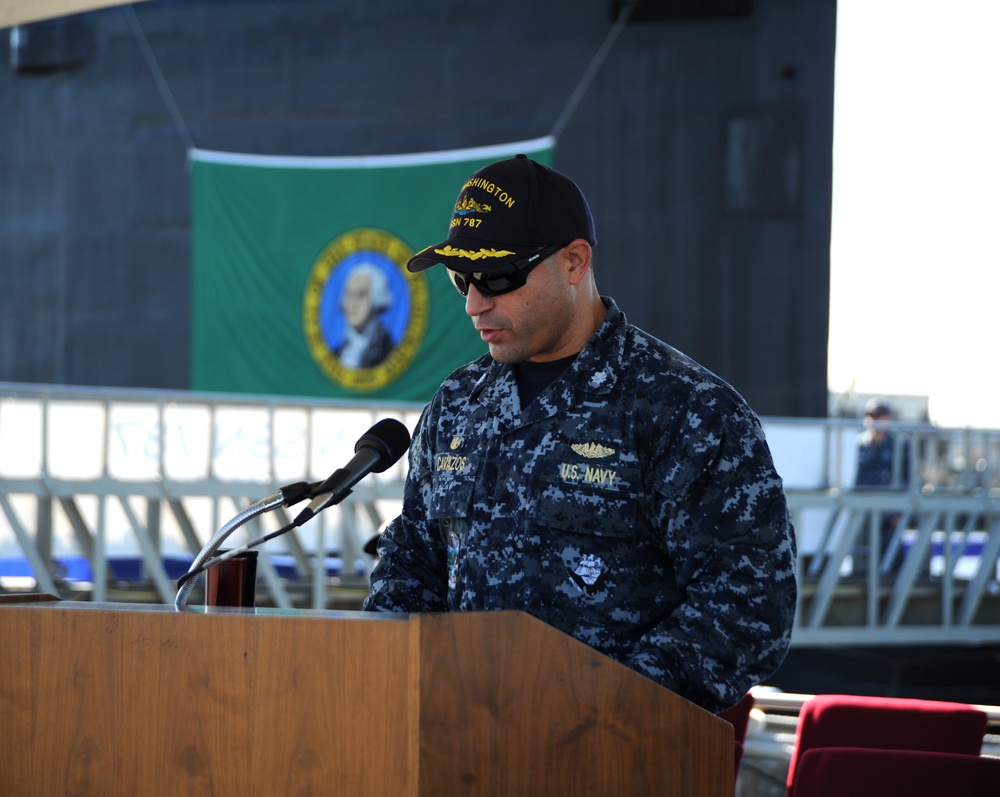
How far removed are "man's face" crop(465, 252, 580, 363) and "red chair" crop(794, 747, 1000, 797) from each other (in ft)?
3.14

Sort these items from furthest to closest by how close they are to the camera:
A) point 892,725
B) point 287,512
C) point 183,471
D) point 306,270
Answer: point 306,270
point 287,512
point 183,471
point 892,725

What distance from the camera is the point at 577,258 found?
1694 mm

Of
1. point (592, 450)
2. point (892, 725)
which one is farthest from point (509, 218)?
point (892, 725)

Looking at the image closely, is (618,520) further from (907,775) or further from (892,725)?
(892,725)

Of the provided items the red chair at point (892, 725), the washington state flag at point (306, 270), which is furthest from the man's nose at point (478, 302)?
the washington state flag at point (306, 270)

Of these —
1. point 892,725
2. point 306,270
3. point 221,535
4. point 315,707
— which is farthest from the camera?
point 306,270

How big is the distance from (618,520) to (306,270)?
33.0 ft

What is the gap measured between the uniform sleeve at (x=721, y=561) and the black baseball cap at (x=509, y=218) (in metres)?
0.33

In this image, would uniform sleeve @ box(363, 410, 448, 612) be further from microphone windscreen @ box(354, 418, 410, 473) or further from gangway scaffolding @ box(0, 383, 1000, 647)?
gangway scaffolding @ box(0, 383, 1000, 647)

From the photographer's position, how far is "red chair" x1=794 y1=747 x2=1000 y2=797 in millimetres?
2039

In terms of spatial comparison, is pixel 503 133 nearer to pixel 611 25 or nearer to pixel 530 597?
pixel 611 25

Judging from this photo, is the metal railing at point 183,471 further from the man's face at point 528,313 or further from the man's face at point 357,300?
the man's face at point 528,313

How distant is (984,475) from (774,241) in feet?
9.14

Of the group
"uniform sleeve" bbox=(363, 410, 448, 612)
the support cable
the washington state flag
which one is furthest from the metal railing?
"uniform sleeve" bbox=(363, 410, 448, 612)
